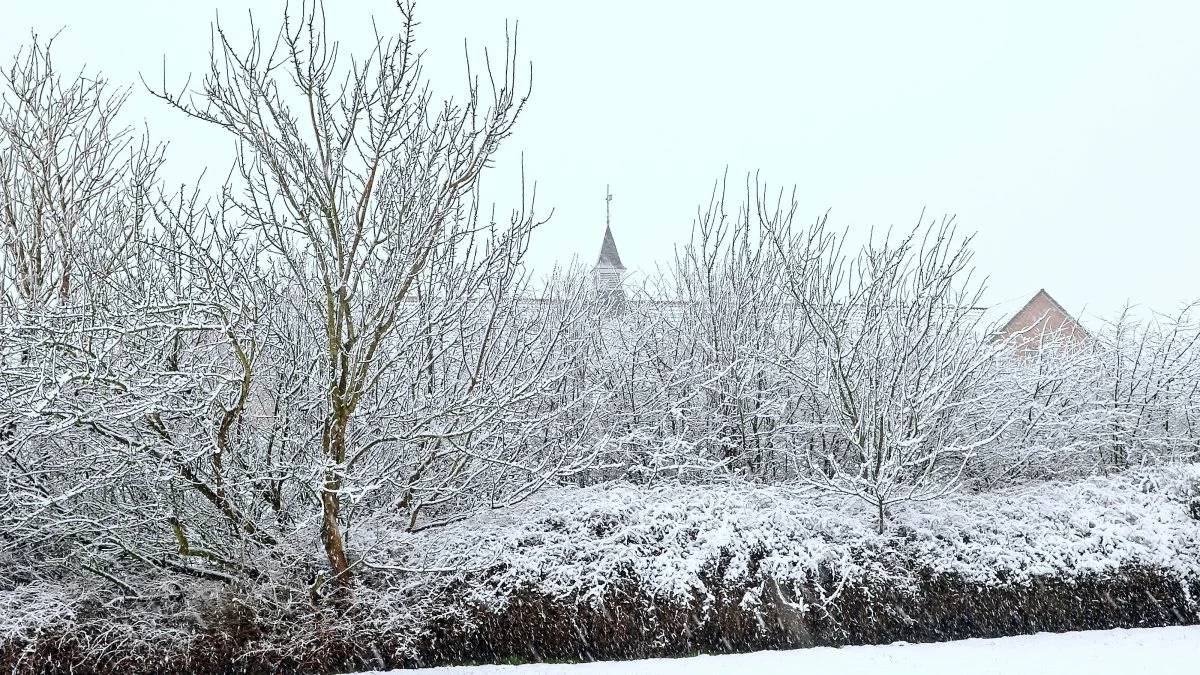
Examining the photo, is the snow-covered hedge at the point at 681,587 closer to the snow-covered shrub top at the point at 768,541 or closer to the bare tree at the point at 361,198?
the snow-covered shrub top at the point at 768,541

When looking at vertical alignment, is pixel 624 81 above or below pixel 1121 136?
above

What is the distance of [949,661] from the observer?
594 centimetres

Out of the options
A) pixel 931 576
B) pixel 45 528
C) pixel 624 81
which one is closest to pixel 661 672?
pixel 931 576

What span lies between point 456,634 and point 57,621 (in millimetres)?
2573

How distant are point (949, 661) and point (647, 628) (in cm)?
207

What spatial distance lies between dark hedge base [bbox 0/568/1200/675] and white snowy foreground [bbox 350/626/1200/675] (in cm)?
14

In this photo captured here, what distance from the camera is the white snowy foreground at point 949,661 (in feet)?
18.9

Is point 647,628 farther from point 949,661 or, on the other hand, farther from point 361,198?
point 361,198

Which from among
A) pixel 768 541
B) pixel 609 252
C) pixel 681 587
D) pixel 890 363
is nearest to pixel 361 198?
pixel 681 587

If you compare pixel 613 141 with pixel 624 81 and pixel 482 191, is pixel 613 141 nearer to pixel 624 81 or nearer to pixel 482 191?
pixel 624 81

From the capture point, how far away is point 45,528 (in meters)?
5.43

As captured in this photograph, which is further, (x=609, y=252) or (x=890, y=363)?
(x=609, y=252)

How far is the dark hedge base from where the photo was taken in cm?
574

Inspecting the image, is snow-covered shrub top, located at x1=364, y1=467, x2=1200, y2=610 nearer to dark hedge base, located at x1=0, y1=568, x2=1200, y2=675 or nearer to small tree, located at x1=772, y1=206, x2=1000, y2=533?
dark hedge base, located at x1=0, y1=568, x2=1200, y2=675
